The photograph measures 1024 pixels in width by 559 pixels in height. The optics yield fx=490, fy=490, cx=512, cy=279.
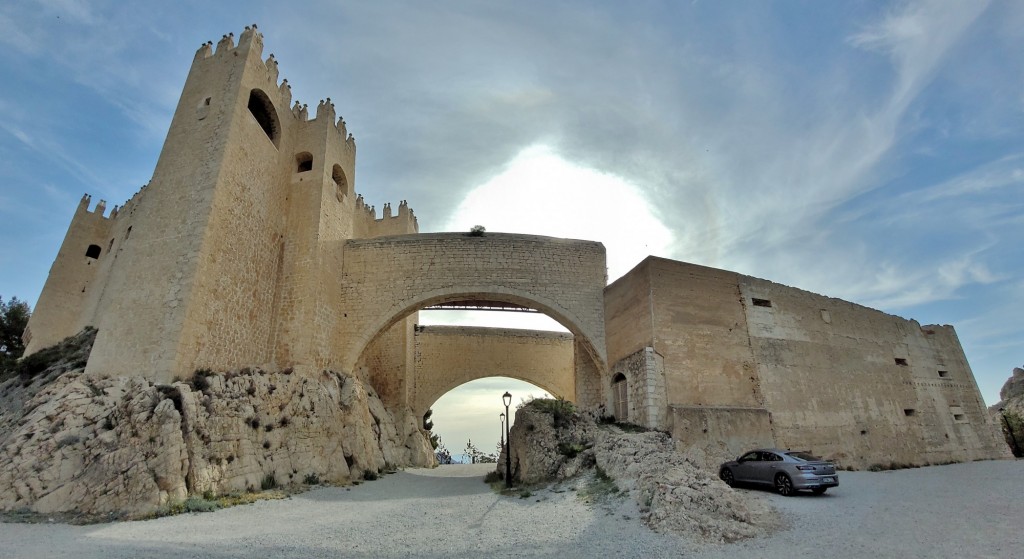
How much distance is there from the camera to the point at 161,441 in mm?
9703

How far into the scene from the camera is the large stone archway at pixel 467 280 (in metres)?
16.4

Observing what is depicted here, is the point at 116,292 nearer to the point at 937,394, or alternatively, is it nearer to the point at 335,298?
the point at 335,298

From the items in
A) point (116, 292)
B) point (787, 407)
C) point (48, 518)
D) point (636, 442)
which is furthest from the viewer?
point (787, 407)

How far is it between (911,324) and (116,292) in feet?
86.6

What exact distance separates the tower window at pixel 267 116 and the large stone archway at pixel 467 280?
15.4 feet

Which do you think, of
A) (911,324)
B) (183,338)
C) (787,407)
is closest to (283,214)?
(183,338)

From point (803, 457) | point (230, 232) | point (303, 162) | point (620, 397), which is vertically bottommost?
point (803, 457)

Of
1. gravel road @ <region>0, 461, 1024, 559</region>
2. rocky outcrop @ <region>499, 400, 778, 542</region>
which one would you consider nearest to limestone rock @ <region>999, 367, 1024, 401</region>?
gravel road @ <region>0, 461, 1024, 559</region>

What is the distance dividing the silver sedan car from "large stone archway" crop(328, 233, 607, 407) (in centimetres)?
611

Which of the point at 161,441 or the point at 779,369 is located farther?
the point at 779,369

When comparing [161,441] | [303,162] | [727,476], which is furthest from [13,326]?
[727,476]

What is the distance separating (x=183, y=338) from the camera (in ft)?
37.0

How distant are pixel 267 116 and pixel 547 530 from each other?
51.7 feet

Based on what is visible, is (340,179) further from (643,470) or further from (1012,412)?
(1012,412)
